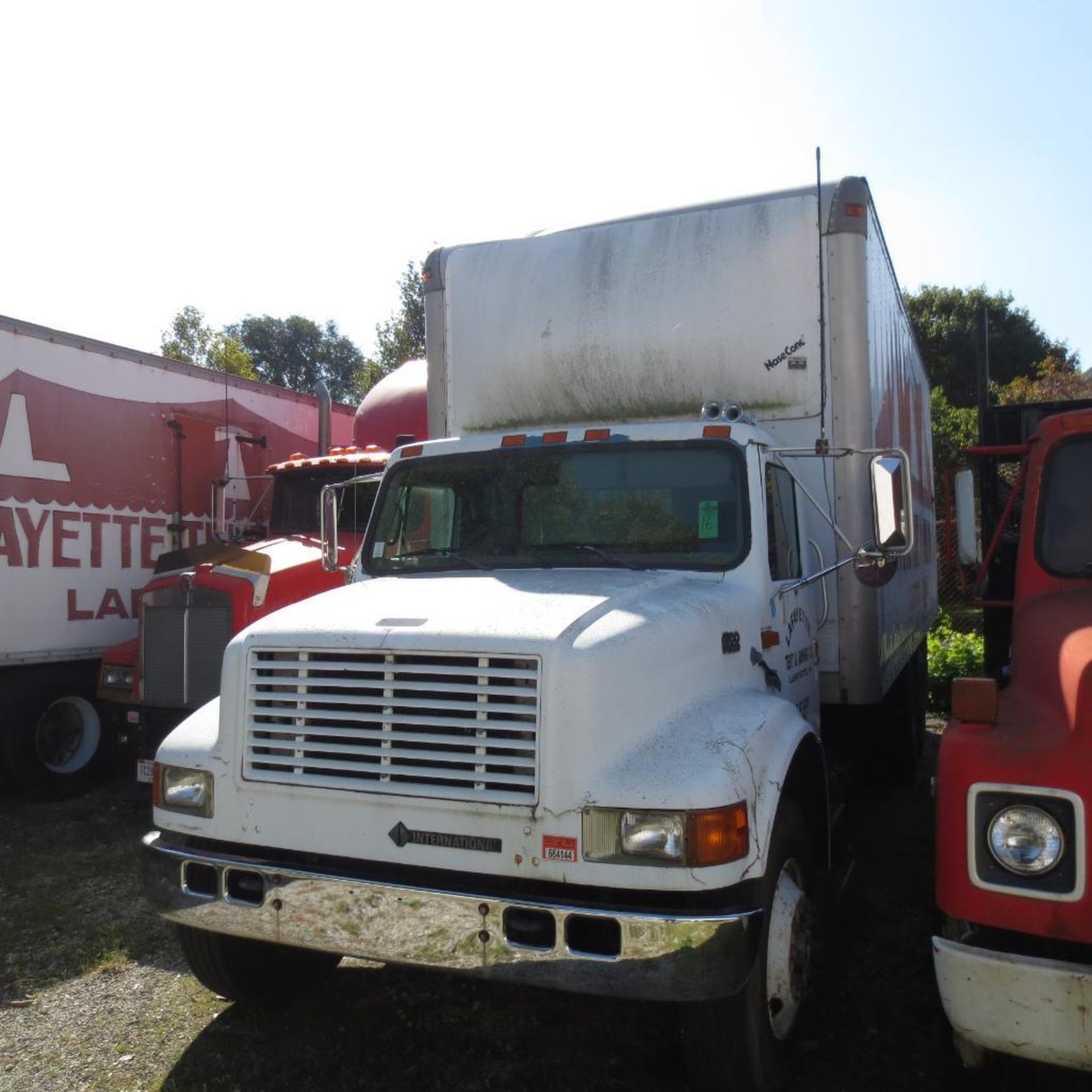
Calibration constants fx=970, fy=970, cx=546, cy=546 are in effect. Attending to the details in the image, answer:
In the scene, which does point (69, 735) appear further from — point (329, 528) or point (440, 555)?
point (440, 555)

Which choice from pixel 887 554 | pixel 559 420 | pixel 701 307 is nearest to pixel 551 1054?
pixel 887 554

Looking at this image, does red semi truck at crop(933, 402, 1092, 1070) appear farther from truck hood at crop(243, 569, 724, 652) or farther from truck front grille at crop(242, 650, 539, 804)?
truck front grille at crop(242, 650, 539, 804)

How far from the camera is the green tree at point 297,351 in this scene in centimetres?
6100

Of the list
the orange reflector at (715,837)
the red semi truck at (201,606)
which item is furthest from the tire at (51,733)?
the orange reflector at (715,837)

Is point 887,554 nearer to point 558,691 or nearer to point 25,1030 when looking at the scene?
point 558,691

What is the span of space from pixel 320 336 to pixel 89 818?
192ft

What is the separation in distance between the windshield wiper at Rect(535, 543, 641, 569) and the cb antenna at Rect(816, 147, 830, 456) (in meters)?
1.43

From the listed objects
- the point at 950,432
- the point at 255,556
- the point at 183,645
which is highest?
the point at 950,432

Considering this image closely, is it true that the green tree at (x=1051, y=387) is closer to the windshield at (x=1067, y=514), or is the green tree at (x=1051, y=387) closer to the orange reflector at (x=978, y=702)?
the windshield at (x=1067, y=514)

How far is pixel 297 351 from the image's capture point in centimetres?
6197

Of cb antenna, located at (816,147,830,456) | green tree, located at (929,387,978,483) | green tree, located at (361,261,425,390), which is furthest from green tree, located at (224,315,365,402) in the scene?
cb antenna, located at (816,147,830,456)

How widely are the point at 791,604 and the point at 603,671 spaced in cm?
163

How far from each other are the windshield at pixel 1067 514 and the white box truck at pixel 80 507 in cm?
648

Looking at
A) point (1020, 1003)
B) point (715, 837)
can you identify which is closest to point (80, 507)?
point (715, 837)
